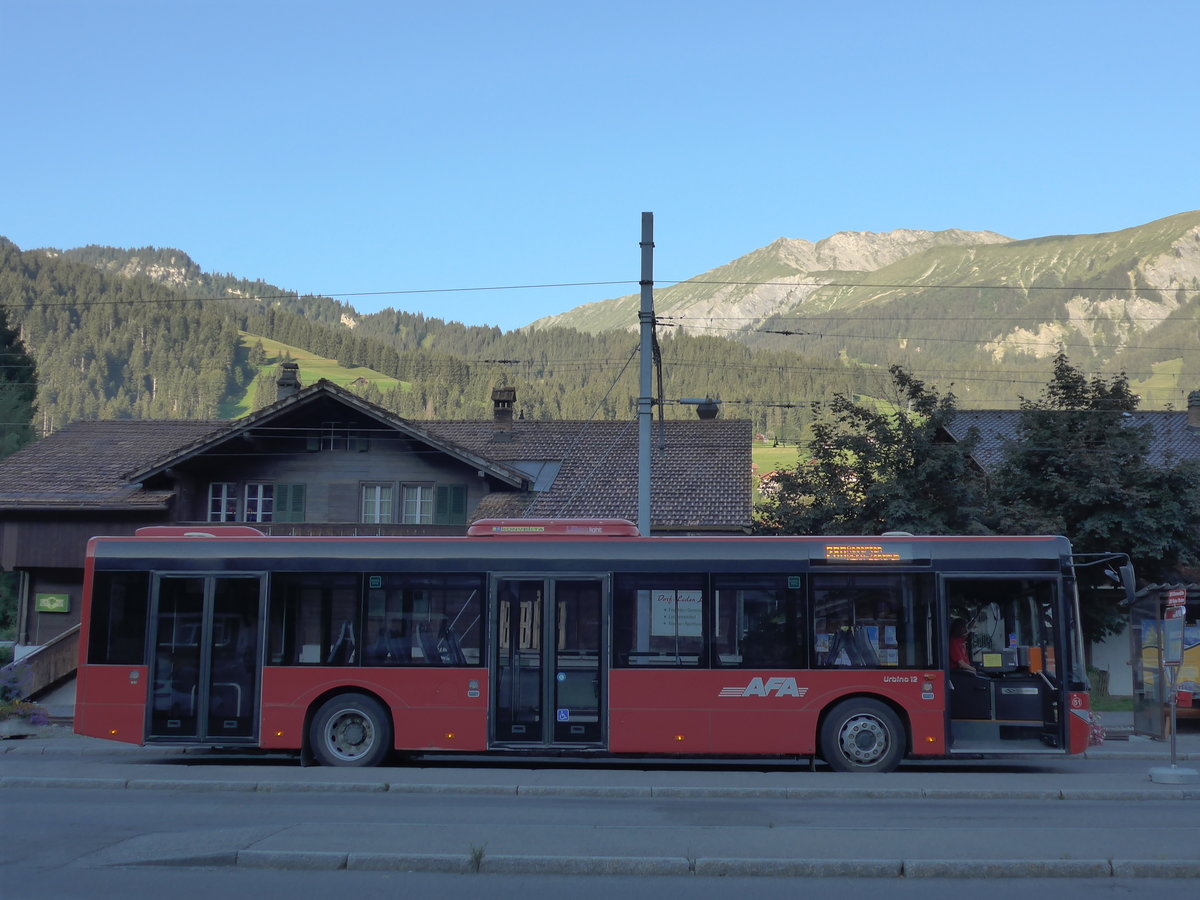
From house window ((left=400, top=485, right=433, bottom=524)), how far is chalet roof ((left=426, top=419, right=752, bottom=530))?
1.96 m

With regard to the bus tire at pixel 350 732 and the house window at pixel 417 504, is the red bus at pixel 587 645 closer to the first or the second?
the bus tire at pixel 350 732

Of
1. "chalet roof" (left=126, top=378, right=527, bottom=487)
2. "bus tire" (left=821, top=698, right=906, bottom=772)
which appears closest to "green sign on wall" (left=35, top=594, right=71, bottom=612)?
"chalet roof" (left=126, top=378, right=527, bottom=487)

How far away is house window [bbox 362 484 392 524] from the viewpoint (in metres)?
35.0

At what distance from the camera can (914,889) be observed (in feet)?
28.2

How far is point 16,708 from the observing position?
21.0 metres

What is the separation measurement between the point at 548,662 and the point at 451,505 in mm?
19771

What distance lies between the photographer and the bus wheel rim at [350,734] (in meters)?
15.5

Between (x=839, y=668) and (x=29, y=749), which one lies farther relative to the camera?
(x=29, y=749)

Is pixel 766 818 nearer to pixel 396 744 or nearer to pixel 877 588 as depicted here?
pixel 877 588

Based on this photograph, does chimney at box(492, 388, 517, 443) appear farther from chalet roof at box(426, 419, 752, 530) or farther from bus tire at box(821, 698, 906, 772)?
bus tire at box(821, 698, 906, 772)

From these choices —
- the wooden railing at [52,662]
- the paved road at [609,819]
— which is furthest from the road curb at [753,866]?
the wooden railing at [52,662]

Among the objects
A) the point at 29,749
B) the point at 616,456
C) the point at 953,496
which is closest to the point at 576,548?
the point at 29,749

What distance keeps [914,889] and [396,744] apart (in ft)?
27.6

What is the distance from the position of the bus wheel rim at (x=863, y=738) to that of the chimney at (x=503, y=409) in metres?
25.0
